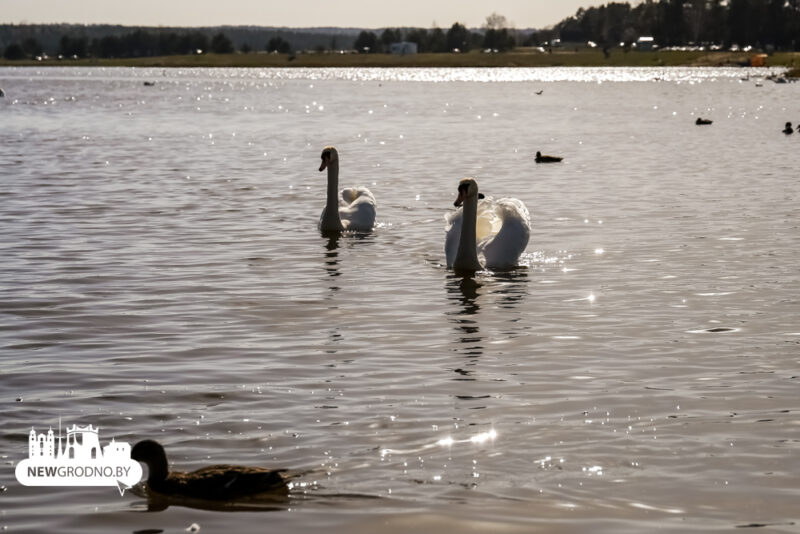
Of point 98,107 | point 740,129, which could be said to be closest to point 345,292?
point 740,129

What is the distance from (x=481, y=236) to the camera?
17875mm

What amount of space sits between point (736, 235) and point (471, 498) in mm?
12773

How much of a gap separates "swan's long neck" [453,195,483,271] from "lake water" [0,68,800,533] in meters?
0.24

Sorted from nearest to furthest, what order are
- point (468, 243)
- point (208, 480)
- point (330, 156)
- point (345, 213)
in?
point (208, 480)
point (468, 243)
point (345, 213)
point (330, 156)

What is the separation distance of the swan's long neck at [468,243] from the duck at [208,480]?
8610 millimetres

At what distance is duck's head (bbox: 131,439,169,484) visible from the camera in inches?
305

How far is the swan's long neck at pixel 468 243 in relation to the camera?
1627cm

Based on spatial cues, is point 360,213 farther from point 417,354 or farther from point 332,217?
point 417,354

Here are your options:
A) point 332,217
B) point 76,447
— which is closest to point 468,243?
point 332,217

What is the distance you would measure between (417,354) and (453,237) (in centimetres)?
552

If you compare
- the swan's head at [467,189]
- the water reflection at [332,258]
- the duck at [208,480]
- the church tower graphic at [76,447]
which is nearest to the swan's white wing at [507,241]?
the swan's head at [467,189]

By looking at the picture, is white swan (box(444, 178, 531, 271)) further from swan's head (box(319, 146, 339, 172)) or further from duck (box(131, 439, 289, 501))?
duck (box(131, 439, 289, 501))

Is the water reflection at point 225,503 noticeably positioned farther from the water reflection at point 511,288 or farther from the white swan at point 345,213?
the white swan at point 345,213

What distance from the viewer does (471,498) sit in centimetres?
777
